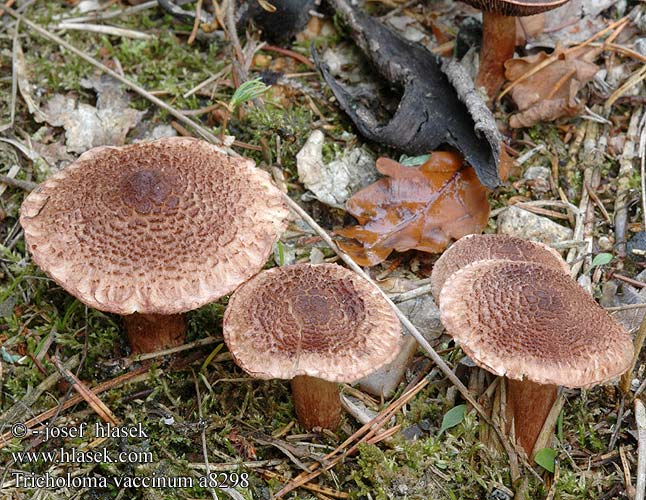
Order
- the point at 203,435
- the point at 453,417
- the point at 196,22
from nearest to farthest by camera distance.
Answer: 1. the point at 203,435
2. the point at 453,417
3. the point at 196,22

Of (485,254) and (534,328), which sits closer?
(534,328)

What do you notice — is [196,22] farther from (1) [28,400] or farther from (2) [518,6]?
(1) [28,400]

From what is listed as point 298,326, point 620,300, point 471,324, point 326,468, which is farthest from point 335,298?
point 620,300

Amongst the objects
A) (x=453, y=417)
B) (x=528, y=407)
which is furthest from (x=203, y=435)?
(x=528, y=407)

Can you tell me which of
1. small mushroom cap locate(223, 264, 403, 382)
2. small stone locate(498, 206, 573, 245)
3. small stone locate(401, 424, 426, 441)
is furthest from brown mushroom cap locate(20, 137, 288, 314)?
small stone locate(498, 206, 573, 245)

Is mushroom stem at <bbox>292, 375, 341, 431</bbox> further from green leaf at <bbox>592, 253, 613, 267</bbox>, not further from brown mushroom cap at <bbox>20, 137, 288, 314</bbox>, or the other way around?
green leaf at <bbox>592, 253, 613, 267</bbox>

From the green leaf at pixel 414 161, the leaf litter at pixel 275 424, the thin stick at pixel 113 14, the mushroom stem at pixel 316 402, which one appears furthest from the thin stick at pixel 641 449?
the thin stick at pixel 113 14
